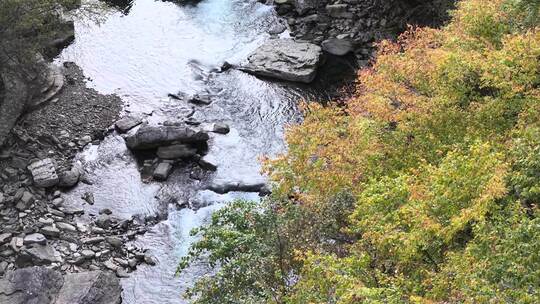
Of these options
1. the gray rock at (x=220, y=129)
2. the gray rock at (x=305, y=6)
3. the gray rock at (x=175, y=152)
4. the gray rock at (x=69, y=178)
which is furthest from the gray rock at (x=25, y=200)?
the gray rock at (x=305, y=6)

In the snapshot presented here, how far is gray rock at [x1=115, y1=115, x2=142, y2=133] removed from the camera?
26.5 metres

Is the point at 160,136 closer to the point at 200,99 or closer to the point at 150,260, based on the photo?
the point at 200,99

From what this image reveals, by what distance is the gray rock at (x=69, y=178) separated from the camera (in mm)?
23156

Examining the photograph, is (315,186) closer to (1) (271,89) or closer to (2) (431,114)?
(2) (431,114)

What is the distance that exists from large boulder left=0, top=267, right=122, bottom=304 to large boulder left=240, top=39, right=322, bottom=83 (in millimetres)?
15268

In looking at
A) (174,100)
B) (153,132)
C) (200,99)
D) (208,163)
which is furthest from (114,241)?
(200,99)

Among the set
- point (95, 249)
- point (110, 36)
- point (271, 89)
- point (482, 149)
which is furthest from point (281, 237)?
point (110, 36)

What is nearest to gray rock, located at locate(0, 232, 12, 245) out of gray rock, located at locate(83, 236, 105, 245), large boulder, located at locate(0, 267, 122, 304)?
large boulder, located at locate(0, 267, 122, 304)

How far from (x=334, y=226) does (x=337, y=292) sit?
13.2 ft

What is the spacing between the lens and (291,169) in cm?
1631

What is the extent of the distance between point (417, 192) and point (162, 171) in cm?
1443

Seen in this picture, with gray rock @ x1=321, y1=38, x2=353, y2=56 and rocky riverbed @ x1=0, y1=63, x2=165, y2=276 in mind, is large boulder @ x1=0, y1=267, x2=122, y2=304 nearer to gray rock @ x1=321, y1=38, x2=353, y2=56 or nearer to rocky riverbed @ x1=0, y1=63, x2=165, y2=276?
rocky riverbed @ x1=0, y1=63, x2=165, y2=276

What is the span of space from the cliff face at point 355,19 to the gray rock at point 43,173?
16.7 metres

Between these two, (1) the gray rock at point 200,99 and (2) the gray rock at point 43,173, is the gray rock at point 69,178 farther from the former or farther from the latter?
(1) the gray rock at point 200,99
